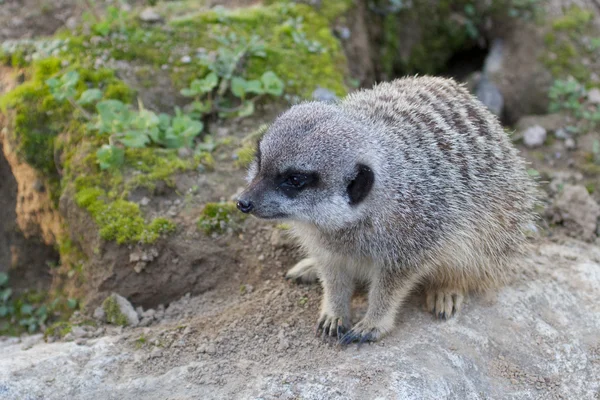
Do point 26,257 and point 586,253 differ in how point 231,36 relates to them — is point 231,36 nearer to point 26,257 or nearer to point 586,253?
point 26,257

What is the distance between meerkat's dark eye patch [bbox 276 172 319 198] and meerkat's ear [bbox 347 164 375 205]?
17cm

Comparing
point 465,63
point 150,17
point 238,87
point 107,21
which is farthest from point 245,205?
point 465,63

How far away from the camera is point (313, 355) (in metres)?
2.80

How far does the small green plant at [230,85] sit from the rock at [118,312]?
138 centimetres

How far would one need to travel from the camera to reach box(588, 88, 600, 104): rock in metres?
5.06

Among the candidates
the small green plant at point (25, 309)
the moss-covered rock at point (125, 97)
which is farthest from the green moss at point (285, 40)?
the small green plant at point (25, 309)

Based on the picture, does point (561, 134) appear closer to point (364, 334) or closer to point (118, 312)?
point (364, 334)

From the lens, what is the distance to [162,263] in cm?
344

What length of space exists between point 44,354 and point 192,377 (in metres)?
0.74

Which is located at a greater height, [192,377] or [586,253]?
[192,377]

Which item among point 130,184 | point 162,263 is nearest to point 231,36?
point 130,184

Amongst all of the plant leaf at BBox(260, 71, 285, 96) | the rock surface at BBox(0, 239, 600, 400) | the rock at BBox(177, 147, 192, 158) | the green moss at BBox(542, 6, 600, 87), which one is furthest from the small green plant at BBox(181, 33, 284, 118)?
the green moss at BBox(542, 6, 600, 87)

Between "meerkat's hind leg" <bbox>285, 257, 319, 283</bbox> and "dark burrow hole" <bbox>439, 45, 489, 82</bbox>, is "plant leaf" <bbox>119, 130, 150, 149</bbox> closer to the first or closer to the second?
"meerkat's hind leg" <bbox>285, 257, 319, 283</bbox>

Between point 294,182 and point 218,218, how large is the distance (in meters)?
1.07
